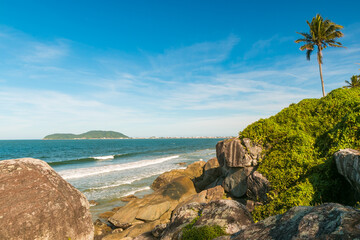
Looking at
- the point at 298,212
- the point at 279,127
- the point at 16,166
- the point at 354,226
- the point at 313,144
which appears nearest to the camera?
the point at 354,226

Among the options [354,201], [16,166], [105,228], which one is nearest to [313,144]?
[354,201]

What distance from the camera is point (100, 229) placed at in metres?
14.2

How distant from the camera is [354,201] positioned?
24.3 ft

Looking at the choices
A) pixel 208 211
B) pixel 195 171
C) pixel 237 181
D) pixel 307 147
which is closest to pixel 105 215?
pixel 237 181

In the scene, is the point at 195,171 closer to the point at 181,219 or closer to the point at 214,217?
the point at 181,219

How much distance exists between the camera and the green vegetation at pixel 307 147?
832 centimetres

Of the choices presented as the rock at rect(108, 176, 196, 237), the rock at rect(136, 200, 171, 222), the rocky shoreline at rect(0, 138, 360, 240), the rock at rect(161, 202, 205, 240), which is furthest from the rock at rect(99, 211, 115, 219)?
the rock at rect(161, 202, 205, 240)

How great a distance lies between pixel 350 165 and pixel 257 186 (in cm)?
424

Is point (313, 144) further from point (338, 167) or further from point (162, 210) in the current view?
point (162, 210)

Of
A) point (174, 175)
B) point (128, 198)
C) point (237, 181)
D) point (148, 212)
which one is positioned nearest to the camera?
point (237, 181)

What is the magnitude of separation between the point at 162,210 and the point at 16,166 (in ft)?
34.3

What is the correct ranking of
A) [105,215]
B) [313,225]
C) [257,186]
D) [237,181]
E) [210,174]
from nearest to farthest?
[313,225], [257,186], [237,181], [105,215], [210,174]

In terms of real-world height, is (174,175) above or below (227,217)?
below

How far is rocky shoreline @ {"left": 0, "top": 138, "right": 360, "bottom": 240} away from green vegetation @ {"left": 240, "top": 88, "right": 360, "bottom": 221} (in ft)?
2.31
